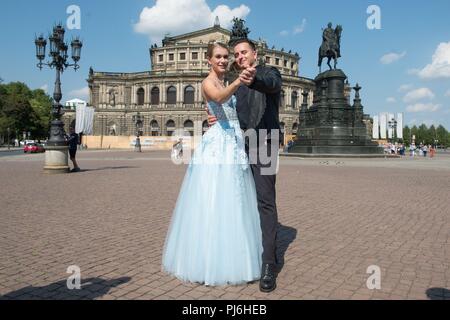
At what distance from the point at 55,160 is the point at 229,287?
13335 millimetres

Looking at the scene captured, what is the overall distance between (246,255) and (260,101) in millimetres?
1482

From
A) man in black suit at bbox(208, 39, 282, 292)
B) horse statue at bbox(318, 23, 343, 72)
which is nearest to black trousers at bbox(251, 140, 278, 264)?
man in black suit at bbox(208, 39, 282, 292)

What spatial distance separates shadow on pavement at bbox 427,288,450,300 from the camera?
3346 millimetres

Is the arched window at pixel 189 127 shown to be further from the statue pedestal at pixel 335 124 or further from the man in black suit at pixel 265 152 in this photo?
the man in black suit at pixel 265 152

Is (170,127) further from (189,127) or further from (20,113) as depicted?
(20,113)

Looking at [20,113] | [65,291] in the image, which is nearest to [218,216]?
[65,291]

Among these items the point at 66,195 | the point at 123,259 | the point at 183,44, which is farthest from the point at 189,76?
the point at 123,259

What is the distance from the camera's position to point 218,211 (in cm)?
367

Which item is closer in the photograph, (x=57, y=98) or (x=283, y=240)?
(x=283, y=240)

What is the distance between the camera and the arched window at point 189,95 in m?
74.1

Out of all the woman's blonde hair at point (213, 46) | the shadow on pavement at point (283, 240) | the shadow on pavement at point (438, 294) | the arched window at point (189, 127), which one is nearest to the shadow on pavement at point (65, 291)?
the shadow on pavement at point (283, 240)

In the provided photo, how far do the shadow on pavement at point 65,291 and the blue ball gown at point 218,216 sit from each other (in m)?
0.65

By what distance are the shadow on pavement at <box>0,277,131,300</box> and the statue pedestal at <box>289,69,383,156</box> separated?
2517 cm

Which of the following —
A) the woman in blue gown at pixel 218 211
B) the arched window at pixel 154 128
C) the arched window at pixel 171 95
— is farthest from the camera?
the arched window at pixel 154 128
